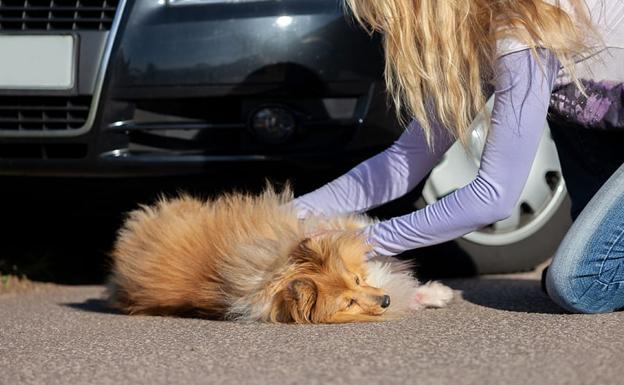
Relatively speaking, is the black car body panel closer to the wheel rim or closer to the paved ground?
the wheel rim

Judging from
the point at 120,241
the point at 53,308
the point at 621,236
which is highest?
the point at 621,236

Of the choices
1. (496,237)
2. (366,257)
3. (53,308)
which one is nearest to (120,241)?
(53,308)

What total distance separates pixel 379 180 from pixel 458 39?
0.80m

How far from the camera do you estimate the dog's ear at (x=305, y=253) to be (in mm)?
3742

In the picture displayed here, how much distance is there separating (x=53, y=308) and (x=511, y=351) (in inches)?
84.9

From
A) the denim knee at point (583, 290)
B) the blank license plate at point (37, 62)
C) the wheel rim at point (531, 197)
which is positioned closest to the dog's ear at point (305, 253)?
the denim knee at point (583, 290)

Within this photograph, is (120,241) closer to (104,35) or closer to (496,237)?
(104,35)

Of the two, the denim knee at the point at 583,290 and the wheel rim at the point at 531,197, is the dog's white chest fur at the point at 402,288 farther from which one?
the wheel rim at the point at 531,197

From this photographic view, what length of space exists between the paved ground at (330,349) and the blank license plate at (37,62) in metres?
0.97

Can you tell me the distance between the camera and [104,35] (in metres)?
4.33

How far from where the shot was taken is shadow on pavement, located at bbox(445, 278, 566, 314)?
399 centimetres

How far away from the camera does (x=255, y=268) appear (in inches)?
151

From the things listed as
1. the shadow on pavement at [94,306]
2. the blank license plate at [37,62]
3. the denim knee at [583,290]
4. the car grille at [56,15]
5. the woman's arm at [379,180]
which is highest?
the car grille at [56,15]

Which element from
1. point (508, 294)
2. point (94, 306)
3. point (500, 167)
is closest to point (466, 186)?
point (500, 167)
